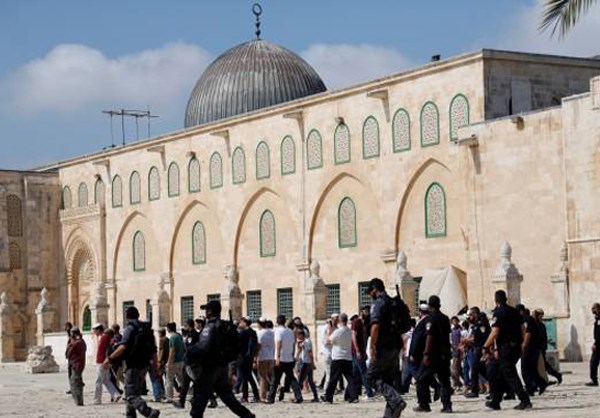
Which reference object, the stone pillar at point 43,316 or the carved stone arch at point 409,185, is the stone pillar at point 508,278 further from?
the stone pillar at point 43,316

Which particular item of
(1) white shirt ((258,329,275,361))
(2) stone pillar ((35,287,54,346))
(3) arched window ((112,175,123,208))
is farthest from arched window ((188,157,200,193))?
(1) white shirt ((258,329,275,361))

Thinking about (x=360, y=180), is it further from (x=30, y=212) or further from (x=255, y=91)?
(x=30, y=212)

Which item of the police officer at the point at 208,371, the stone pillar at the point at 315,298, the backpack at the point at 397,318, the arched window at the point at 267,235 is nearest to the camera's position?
the police officer at the point at 208,371

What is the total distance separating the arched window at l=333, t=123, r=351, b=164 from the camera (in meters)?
36.8

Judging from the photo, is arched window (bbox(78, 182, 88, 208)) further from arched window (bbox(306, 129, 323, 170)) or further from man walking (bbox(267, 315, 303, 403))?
man walking (bbox(267, 315, 303, 403))

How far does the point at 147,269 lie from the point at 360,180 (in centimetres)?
1183

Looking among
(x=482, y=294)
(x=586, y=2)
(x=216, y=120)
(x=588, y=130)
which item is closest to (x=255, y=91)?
(x=216, y=120)

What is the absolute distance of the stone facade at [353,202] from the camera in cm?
2956

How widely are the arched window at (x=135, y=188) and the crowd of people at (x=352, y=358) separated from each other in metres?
22.6

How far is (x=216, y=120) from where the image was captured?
43938mm

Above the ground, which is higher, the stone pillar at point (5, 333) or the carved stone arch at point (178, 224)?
the carved stone arch at point (178, 224)

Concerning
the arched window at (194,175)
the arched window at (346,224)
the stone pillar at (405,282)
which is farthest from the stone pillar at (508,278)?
the arched window at (194,175)

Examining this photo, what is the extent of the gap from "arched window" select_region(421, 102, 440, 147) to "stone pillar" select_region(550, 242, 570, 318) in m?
5.77

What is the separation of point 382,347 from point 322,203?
922 inches
